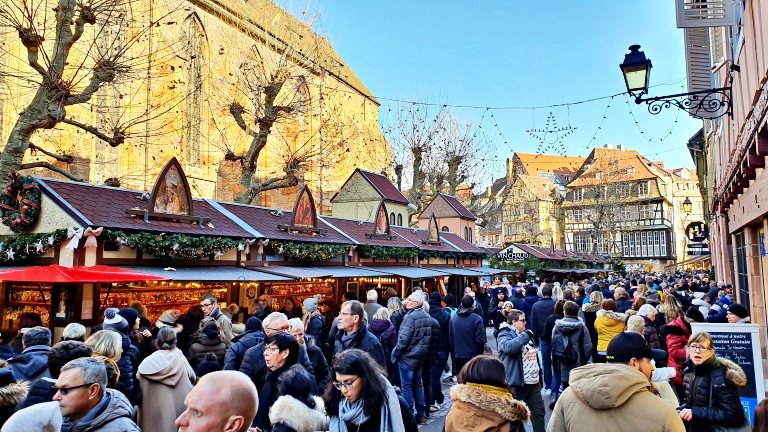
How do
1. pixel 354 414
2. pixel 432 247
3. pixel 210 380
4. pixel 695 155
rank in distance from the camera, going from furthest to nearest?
1. pixel 695 155
2. pixel 432 247
3. pixel 354 414
4. pixel 210 380

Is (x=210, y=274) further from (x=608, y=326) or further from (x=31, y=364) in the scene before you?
(x=608, y=326)

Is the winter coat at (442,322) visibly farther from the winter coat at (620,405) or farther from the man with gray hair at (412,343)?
the winter coat at (620,405)

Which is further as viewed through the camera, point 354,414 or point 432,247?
point 432,247

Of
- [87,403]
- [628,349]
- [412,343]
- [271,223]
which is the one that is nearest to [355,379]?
[87,403]

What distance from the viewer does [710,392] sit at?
3.92 meters

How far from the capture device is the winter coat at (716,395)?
3.78 meters

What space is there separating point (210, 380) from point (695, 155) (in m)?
32.9

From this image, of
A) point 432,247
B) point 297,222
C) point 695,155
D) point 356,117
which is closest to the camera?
point 297,222

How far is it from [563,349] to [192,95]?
2100 centimetres

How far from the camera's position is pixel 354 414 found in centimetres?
319

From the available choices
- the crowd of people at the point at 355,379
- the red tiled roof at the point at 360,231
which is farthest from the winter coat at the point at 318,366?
→ the red tiled roof at the point at 360,231

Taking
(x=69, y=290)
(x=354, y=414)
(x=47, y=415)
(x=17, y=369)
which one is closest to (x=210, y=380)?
(x=47, y=415)

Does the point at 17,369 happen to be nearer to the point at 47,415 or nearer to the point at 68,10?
the point at 47,415

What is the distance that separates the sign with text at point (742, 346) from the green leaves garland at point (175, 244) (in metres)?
8.28
